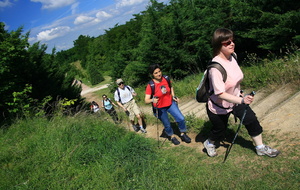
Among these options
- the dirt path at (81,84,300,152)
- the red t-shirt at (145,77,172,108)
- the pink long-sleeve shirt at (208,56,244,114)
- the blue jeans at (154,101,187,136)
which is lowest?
the dirt path at (81,84,300,152)

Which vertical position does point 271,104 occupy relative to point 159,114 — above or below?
below

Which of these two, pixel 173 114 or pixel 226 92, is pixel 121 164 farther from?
pixel 226 92

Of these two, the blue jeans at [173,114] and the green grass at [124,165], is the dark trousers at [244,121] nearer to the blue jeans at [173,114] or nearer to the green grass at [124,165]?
the green grass at [124,165]

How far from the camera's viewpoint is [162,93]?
3973 mm

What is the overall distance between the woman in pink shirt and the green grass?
0.39 metres

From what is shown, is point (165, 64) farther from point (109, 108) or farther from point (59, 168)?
point (59, 168)

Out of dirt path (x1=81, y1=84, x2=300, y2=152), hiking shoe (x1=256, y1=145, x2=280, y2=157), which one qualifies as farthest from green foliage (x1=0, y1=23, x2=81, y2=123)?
hiking shoe (x1=256, y1=145, x2=280, y2=157)

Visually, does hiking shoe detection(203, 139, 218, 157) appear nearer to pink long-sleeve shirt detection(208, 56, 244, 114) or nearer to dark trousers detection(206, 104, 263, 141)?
dark trousers detection(206, 104, 263, 141)

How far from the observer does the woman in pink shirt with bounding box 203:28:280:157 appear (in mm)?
2412

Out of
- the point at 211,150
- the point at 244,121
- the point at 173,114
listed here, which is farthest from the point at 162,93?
the point at 244,121

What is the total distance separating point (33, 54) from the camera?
11953 mm

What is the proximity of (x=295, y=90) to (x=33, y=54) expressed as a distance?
13134 mm

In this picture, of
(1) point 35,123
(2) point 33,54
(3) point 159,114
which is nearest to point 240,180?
(3) point 159,114

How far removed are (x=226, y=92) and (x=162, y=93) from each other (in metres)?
1.58
